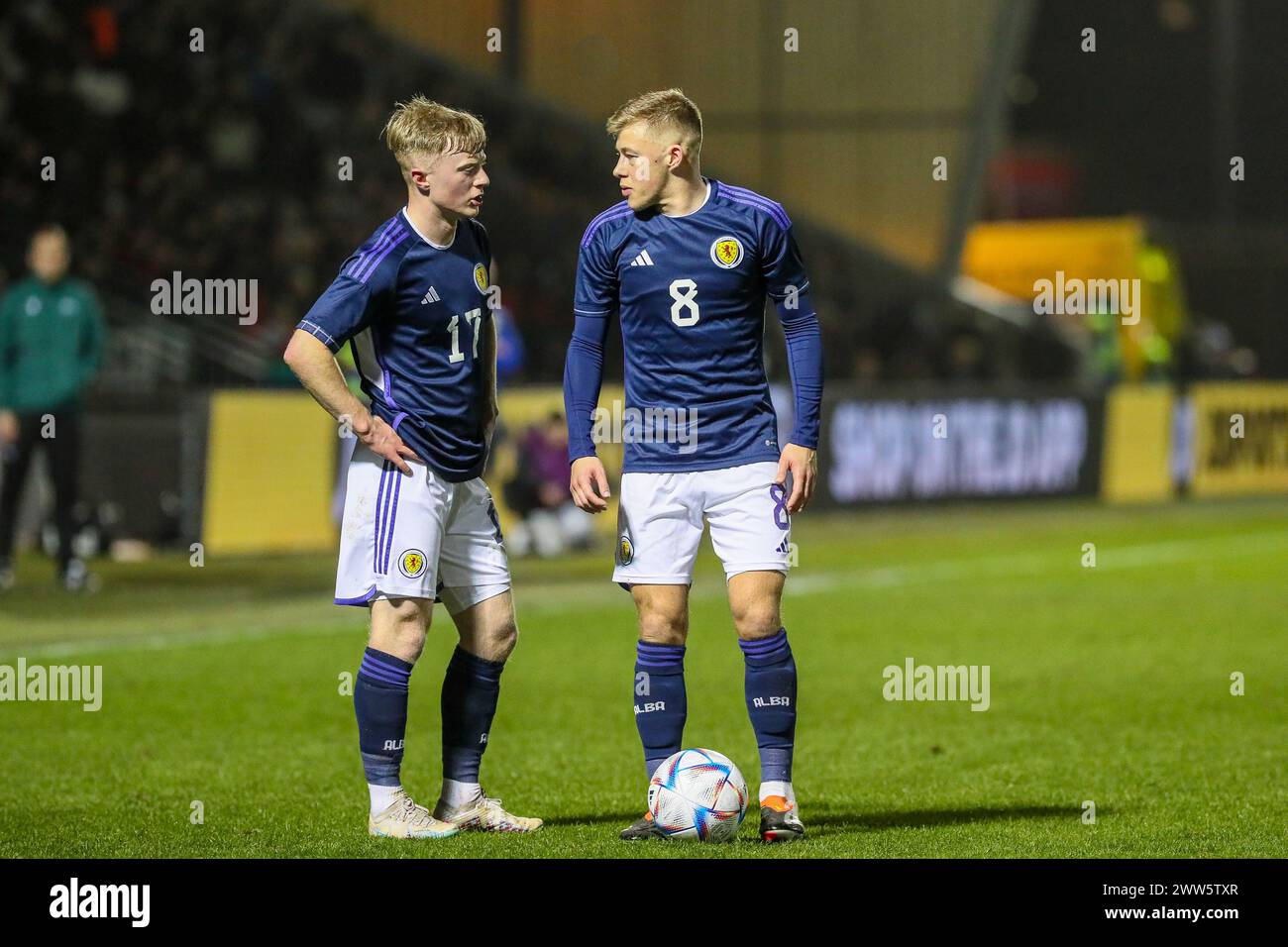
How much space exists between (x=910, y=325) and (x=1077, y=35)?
67.7ft

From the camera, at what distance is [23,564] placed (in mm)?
15008

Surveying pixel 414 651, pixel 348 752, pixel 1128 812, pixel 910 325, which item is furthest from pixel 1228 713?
pixel 910 325

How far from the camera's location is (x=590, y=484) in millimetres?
5891

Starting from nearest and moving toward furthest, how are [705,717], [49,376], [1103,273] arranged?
[705,717]
[49,376]
[1103,273]

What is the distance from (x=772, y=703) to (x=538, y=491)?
11.0m

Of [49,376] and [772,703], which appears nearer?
[772,703]

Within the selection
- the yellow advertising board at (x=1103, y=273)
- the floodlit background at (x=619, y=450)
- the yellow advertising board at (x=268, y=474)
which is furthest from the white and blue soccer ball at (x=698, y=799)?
the yellow advertising board at (x=1103, y=273)

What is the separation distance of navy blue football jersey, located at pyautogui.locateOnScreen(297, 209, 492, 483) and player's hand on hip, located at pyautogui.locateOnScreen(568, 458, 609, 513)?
1.07 feet

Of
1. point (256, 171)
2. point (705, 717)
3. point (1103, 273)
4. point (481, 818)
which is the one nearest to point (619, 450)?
point (256, 171)

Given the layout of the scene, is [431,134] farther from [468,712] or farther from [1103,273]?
[1103,273]

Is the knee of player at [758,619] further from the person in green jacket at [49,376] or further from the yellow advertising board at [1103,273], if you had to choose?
the yellow advertising board at [1103,273]

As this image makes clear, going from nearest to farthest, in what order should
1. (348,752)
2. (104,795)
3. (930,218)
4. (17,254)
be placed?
(104,795), (348,752), (17,254), (930,218)

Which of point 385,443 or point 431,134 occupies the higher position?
point 431,134

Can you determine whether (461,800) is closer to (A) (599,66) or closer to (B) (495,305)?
(B) (495,305)
